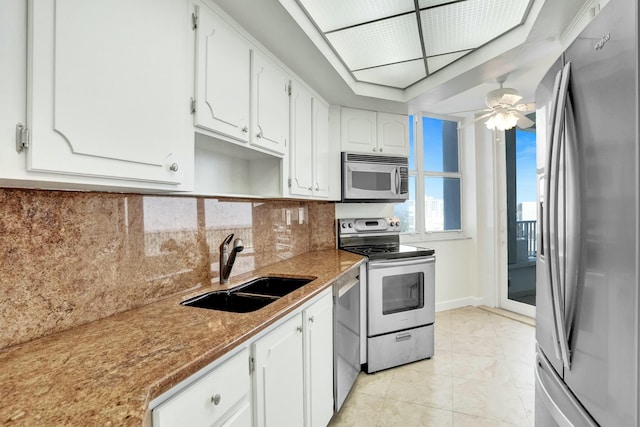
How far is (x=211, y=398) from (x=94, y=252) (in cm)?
70

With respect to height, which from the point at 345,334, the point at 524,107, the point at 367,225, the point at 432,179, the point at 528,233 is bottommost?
the point at 345,334

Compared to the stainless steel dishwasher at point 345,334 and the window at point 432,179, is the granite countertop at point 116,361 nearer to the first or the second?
the stainless steel dishwasher at point 345,334

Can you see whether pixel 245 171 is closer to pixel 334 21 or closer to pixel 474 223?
pixel 334 21

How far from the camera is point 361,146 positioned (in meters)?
3.02

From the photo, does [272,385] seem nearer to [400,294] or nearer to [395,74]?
[400,294]

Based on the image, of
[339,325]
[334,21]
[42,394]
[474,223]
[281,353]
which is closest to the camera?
[42,394]

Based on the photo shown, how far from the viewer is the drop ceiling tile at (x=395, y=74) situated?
2.40 metres

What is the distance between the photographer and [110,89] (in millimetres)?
912

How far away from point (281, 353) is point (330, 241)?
1879mm

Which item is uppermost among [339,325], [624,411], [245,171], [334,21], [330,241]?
[334,21]

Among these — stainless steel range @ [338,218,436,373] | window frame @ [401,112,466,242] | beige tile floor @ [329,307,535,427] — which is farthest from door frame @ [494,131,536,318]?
stainless steel range @ [338,218,436,373]

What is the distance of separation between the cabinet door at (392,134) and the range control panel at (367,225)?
713mm

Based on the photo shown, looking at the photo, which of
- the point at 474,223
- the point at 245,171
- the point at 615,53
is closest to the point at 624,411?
the point at 615,53

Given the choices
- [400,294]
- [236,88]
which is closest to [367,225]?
[400,294]
